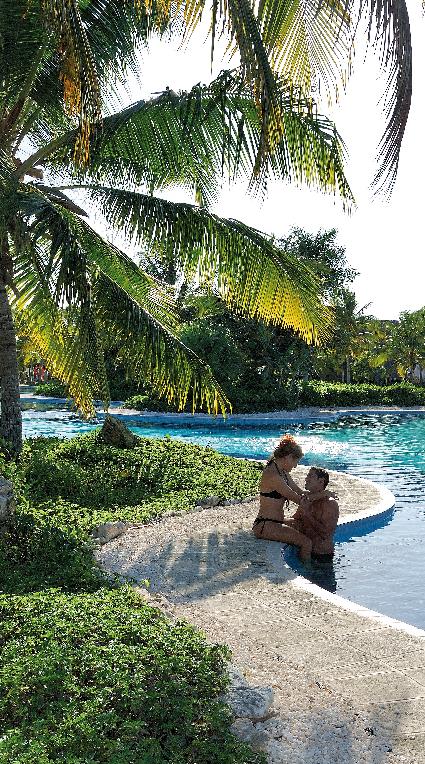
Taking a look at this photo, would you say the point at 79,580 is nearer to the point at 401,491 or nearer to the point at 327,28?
the point at 327,28

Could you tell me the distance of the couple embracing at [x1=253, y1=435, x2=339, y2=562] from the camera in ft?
26.0

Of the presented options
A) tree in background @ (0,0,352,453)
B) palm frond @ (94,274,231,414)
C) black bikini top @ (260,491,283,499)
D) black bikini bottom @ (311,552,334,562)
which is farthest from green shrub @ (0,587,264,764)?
palm frond @ (94,274,231,414)

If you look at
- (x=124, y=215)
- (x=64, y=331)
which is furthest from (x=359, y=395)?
(x=64, y=331)

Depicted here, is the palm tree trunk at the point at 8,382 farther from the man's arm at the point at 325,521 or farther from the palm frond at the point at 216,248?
the man's arm at the point at 325,521

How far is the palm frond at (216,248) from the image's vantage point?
32.3 feet

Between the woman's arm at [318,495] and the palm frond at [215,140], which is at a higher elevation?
the palm frond at [215,140]

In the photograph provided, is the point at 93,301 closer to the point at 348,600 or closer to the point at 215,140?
the point at 215,140

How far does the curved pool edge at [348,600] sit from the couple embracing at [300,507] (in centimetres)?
22

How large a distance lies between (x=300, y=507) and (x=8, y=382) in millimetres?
4492

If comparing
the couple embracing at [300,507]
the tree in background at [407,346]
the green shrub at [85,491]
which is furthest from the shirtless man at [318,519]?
the tree in background at [407,346]

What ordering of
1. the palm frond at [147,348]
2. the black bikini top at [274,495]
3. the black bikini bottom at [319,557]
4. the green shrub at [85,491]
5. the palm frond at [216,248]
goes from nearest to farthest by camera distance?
the green shrub at [85,491]
the black bikini top at [274,495]
the black bikini bottom at [319,557]
the palm frond at [147,348]
the palm frond at [216,248]

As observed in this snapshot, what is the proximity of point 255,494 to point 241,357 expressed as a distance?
17163 mm

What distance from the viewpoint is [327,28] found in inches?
230

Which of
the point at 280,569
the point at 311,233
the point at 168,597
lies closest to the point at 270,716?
the point at 168,597
